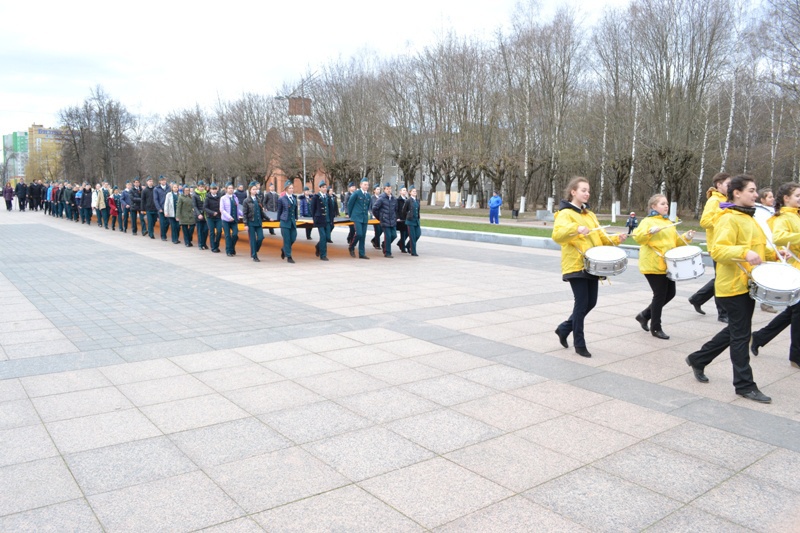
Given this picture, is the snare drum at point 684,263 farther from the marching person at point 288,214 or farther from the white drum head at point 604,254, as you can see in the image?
the marching person at point 288,214

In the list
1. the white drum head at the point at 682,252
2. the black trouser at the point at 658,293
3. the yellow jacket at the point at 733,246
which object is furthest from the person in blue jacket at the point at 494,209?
the yellow jacket at the point at 733,246

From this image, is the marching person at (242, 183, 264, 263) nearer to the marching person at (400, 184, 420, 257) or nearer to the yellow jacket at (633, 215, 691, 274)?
the marching person at (400, 184, 420, 257)

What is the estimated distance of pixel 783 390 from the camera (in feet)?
18.7

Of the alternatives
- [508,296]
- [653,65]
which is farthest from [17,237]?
[653,65]

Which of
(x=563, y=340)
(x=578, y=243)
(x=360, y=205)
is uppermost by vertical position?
(x=360, y=205)

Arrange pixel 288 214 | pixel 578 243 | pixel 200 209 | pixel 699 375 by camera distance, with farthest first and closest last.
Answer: pixel 200 209, pixel 288 214, pixel 578 243, pixel 699 375

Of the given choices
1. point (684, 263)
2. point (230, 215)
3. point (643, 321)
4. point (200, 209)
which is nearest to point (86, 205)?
point (200, 209)

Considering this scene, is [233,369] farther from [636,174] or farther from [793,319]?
[636,174]

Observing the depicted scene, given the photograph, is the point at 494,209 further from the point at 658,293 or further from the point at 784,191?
the point at 784,191

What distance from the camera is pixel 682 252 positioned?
716cm

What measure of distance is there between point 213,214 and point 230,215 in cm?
75

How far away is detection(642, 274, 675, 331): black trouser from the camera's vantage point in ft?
24.8

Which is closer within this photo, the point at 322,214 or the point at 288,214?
the point at 288,214

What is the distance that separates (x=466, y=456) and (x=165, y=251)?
14708mm
